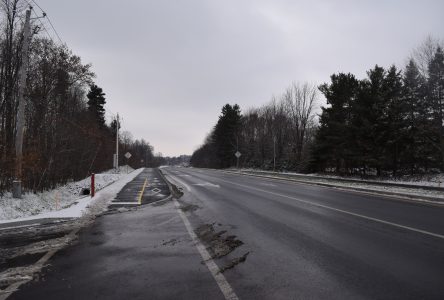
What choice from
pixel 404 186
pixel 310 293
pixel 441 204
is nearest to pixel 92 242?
pixel 310 293

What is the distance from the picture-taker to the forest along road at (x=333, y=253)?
16.6 feet

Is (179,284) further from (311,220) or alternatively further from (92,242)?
(311,220)

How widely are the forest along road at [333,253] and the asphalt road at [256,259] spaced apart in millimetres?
17

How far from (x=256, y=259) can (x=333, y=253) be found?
60.2 inches

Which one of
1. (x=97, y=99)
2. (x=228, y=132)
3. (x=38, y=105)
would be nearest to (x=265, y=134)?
(x=228, y=132)

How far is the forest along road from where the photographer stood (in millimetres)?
5051

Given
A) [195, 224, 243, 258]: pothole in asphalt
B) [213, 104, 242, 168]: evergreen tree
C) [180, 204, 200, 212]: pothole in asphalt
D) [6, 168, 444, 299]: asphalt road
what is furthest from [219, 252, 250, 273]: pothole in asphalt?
[213, 104, 242, 168]: evergreen tree

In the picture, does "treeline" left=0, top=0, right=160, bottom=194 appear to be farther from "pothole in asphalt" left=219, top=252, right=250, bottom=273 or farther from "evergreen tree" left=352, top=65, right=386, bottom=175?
"evergreen tree" left=352, top=65, right=386, bottom=175

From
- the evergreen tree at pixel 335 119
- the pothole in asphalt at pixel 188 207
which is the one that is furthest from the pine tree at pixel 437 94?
the pothole in asphalt at pixel 188 207

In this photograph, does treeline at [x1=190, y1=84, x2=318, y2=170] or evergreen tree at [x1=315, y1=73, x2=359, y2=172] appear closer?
evergreen tree at [x1=315, y1=73, x2=359, y2=172]

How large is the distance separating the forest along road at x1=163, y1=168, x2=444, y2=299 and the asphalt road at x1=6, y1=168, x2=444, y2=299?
17mm

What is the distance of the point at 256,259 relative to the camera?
6.62m

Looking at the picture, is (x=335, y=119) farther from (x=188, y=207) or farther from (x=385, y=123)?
(x=188, y=207)

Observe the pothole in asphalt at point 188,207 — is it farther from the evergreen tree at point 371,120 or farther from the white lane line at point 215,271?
the evergreen tree at point 371,120
